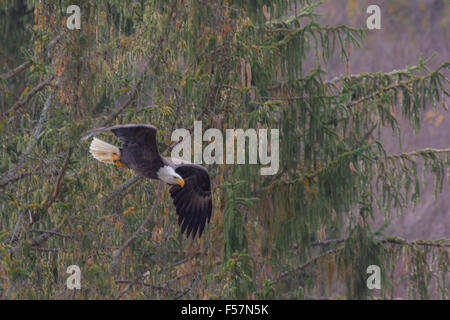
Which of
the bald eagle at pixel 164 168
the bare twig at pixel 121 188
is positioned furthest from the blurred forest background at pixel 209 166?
the bald eagle at pixel 164 168

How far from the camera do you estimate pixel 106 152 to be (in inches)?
229

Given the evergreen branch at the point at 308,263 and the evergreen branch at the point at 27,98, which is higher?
the evergreen branch at the point at 27,98

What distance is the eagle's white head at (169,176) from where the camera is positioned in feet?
19.0

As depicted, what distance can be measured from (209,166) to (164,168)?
1.09 meters

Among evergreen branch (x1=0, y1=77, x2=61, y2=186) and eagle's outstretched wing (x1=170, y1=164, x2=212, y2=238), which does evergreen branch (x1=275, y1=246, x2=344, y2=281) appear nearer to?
eagle's outstretched wing (x1=170, y1=164, x2=212, y2=238)

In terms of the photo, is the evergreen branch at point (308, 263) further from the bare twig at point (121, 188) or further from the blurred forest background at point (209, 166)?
the bare twig at point (121, 188)

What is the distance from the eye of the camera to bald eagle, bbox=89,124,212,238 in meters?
5.56

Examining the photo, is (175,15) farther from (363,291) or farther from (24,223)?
(363,291)

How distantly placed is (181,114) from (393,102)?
2451mm

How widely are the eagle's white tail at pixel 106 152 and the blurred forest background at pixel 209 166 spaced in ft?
0.51

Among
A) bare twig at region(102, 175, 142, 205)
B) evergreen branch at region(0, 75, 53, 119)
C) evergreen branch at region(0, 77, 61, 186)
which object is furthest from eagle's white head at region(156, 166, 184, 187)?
evergreen branch at region(0, 75, 53, 119)

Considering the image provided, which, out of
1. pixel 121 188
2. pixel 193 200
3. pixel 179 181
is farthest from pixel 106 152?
pixel 193 200

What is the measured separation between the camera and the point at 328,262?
7754mm
